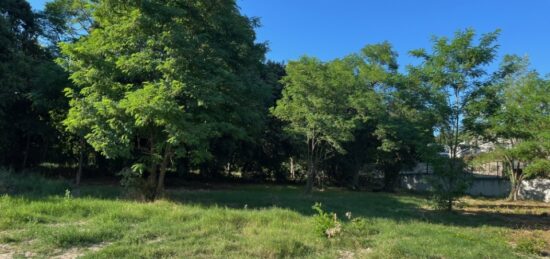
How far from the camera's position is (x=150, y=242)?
7.55m

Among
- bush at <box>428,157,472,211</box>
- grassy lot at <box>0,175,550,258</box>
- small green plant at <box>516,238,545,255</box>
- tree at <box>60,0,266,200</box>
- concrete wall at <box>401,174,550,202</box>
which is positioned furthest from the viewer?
concrete wall at <box>401,174,550,202</box>

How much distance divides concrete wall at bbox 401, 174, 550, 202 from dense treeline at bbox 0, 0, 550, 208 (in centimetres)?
679

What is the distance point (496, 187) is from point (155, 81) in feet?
95.0

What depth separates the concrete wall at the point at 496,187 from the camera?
30094mm

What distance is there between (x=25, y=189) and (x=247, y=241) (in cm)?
945

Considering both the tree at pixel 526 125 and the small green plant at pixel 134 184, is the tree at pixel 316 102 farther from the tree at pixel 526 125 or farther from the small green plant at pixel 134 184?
the small green plant at pixel 134 184

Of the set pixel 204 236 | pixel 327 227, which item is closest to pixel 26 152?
pixel 204 236

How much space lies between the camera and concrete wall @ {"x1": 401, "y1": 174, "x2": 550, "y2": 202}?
98.7 ft

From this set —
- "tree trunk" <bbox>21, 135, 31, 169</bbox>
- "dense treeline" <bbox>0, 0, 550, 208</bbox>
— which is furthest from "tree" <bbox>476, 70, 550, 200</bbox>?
"tree trunk" <bbox>21, 135, 31, 169</bbox>

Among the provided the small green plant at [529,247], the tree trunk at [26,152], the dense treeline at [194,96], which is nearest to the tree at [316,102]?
the dense treeline at [194,96]

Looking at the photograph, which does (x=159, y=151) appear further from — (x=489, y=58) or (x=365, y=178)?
(x=365, y=178)

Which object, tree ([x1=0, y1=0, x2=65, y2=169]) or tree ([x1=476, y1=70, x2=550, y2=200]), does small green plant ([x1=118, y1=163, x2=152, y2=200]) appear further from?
tree ([x1=476, y1=70, x2=550, y2=200])

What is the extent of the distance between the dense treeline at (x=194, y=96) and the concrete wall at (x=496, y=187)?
6.79 meters

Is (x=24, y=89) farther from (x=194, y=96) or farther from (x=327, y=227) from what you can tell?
(x=327, y=227)
